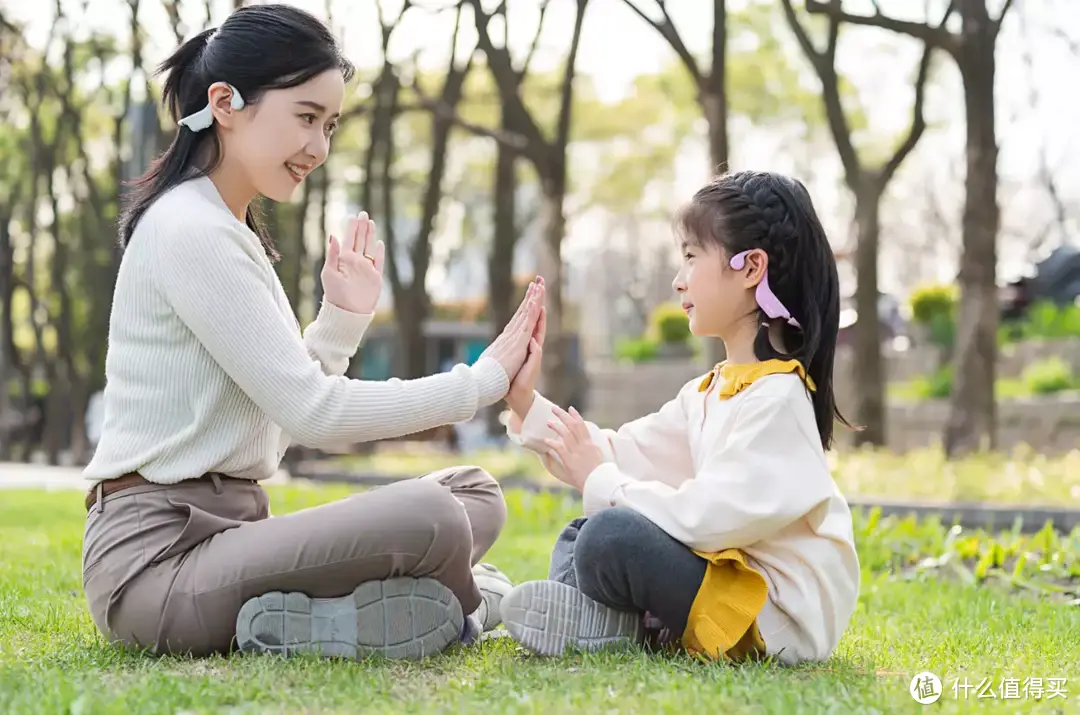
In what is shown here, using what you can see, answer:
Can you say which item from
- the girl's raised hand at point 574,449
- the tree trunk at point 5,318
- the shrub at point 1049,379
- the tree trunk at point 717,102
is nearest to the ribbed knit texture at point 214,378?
the girl's raised hand at point 574,449

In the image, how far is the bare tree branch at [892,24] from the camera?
31.4 feet

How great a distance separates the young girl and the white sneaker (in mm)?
228

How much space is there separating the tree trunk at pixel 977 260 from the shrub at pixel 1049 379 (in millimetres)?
4183

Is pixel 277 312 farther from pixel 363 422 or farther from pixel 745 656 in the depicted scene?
pixel 745 656

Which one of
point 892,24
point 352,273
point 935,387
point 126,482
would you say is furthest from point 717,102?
point 126,482

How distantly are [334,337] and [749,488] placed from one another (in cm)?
124

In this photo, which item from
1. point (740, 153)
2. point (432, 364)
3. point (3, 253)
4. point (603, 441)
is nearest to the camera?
point (603, 441)

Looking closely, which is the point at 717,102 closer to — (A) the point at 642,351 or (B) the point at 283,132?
(B) the point at 283,132

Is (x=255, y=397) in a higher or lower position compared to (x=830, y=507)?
higher

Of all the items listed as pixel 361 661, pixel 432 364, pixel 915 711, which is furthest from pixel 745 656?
pixel 432 364

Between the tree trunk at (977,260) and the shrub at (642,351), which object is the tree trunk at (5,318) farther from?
→ the tree trunk at (977,260)

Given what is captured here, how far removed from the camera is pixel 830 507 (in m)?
3.17

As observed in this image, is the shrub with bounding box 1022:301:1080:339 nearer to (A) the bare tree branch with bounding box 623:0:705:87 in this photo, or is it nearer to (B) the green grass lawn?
(A) the bare tree branch with bounding box 623:0:705:87

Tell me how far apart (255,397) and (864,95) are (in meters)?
24.1
